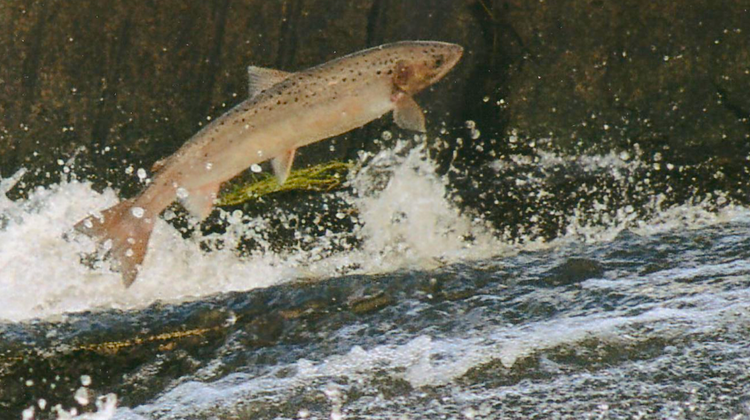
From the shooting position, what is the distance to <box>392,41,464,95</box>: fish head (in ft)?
15.4

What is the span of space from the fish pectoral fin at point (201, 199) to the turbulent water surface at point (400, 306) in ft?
1.27

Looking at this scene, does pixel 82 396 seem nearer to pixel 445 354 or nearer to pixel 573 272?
pixel 445 354

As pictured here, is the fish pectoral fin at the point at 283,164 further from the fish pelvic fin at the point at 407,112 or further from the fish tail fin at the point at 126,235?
the fish tail fin at the point at 126,235

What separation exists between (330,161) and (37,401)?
2326mm

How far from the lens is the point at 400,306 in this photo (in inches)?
167

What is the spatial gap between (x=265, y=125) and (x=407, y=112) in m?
0.65

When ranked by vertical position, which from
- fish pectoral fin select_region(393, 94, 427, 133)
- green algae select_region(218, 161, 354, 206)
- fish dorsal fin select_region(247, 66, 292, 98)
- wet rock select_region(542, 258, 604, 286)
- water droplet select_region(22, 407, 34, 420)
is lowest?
water droplet select_region(22, 407, 34, 420)

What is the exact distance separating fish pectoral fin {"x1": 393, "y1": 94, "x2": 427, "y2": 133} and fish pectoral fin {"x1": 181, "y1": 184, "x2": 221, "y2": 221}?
894 millimetres

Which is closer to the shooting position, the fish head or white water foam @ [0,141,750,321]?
the fish head

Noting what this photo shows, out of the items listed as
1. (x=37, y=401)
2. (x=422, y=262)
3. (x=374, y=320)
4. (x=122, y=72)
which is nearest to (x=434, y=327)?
(x=374, y=320)

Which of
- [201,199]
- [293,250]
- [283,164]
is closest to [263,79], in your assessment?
[283,164]

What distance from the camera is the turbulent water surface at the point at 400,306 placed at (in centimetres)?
343

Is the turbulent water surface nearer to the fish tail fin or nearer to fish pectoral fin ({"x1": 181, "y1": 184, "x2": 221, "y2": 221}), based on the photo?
the fish tail fin

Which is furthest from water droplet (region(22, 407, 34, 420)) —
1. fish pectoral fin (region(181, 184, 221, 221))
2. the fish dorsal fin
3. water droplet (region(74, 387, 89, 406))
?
the fish dorsal fin
